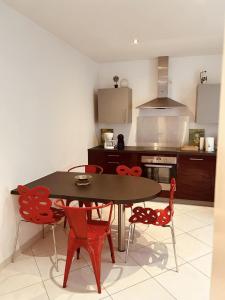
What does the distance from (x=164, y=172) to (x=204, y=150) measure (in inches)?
30.2

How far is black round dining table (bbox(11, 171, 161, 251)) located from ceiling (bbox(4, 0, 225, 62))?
177 cm

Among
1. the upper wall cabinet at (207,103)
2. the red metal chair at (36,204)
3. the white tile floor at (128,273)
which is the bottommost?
the white tile floor at (128,273)

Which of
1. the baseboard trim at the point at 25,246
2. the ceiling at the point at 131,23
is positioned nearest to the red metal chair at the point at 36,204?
the baseboard trim at the point at 25,246

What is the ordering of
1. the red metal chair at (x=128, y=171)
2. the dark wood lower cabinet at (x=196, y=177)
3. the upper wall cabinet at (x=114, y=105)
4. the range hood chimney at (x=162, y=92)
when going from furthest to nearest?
1. the upper wall cabinet at (x=114, y=105)
2. the range hood chimney at (x=162, y=92)
3. the dark wood lower cabinet at (x=196, y=177)
4. the red metal chair at (x=128, y=171)

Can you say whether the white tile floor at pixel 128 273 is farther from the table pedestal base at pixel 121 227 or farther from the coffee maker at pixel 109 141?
the coffee maker at pixel 109 141

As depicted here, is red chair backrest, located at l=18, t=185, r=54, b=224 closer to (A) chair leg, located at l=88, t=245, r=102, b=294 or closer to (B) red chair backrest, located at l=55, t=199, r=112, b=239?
(B) red chair backrest, located at l=55, t=199, r=112, b=239

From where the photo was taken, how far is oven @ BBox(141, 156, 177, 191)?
396 centimetres

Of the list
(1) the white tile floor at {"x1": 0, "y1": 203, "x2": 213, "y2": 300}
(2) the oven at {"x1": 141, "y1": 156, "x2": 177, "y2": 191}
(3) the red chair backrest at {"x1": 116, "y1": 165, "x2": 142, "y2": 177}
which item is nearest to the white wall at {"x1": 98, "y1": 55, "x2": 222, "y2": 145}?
(2) the oven at {"x1": 141, "y1": 156, "x2": 177, "y2": 191}

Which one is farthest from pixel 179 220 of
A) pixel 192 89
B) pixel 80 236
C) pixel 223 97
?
pixel 223 97

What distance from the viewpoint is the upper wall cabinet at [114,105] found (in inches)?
169

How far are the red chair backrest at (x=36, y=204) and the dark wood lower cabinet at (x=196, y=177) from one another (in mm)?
2431

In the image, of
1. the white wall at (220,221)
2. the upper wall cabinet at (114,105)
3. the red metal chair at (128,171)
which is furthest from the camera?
the upper wall cabinet at (114,105)

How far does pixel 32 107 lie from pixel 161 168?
94.0 inches

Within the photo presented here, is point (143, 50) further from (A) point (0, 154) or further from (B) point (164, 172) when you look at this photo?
(A) point (0, 154)
